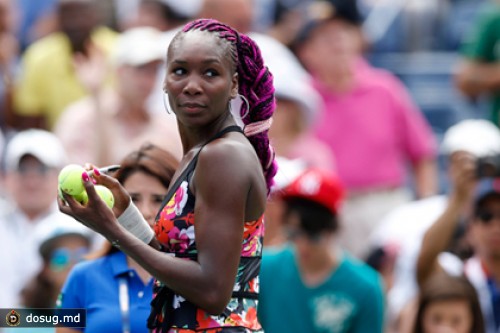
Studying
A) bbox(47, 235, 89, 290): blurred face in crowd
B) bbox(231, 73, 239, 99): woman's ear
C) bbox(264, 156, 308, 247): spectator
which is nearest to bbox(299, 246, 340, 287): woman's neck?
bbox(264, 156, 308, 247): spectator

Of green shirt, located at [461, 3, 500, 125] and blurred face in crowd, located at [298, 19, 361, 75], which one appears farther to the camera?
blurred face in crowd, located at [298, 19, 361, 75]

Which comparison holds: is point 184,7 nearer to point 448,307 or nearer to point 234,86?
point 448,307

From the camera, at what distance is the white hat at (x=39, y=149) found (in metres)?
8.55

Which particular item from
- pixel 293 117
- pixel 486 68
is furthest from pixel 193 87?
pixel 486 68

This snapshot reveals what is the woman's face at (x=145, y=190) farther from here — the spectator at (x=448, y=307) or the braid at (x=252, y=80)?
the spectator at (x=448, y=307)

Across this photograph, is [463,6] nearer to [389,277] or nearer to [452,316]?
[389,277]

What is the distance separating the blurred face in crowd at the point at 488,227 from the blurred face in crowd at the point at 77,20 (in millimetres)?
3406

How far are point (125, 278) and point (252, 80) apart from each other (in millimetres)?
1161

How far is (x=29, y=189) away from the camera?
28.3 ft

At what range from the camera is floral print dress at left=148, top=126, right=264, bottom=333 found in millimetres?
3809

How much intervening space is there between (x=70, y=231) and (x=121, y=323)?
10.8ft

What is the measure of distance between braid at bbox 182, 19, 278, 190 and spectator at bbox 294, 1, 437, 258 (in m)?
5.11

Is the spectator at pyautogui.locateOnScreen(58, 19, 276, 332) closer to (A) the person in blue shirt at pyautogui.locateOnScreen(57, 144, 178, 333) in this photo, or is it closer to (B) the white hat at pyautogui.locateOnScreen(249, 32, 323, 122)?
(A) the person in blue shirt at pyautogui.locateOnScreen(57, 144, 178, 333)

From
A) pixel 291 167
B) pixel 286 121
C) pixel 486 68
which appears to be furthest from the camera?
pixel 486 68
